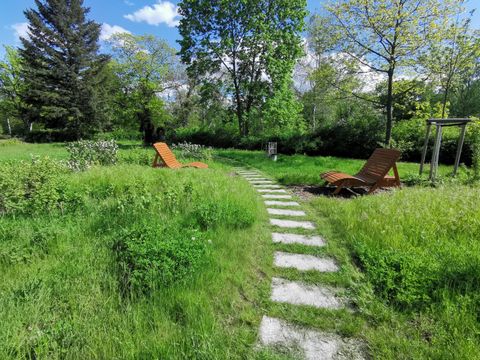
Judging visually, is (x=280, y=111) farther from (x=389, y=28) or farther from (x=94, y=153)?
(x=94, y=153)

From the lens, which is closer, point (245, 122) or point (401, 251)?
point (401, 251)

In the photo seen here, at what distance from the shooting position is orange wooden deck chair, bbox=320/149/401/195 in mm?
5828

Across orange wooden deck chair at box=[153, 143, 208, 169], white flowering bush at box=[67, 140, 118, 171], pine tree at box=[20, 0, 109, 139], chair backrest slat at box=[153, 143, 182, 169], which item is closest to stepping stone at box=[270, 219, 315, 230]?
orange wooden deck chair at box=[153, 143, 208, 169]

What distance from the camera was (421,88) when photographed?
37.7ft

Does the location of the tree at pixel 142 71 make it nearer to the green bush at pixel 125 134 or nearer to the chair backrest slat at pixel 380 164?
the green bush at pixel 125 134

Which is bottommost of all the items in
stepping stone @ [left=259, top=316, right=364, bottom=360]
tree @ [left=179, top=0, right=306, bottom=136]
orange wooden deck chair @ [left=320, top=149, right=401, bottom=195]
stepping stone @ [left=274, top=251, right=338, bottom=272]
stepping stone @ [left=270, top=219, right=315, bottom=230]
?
stepping stone @ [left=259, top=316, right=364, bottom=360]

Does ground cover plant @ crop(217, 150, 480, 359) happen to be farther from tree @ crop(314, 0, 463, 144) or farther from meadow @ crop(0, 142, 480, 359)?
tree @ crop(314, 0, 463, 144)

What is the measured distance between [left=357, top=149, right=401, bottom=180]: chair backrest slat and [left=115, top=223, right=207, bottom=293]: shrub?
492 centimetres

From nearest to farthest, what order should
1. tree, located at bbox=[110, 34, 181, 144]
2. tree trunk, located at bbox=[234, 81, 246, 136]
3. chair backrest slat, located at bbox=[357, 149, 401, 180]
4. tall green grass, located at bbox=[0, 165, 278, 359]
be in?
tall green grass, located at bbox=[0, 165, 278, 359] < chair backrest slat, located at bbox=[357, 149, 401, 180] < tree trunk, located at bbox=[234, 81, 246, 136] < tree, located at bbox=[110, 34, 181, 144]

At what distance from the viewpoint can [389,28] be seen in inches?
389

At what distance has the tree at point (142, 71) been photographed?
25.0 m

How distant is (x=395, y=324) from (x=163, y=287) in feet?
6.38

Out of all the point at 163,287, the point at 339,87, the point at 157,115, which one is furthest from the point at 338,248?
the point at 157,115

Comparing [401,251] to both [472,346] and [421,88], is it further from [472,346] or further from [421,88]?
[421,88]
